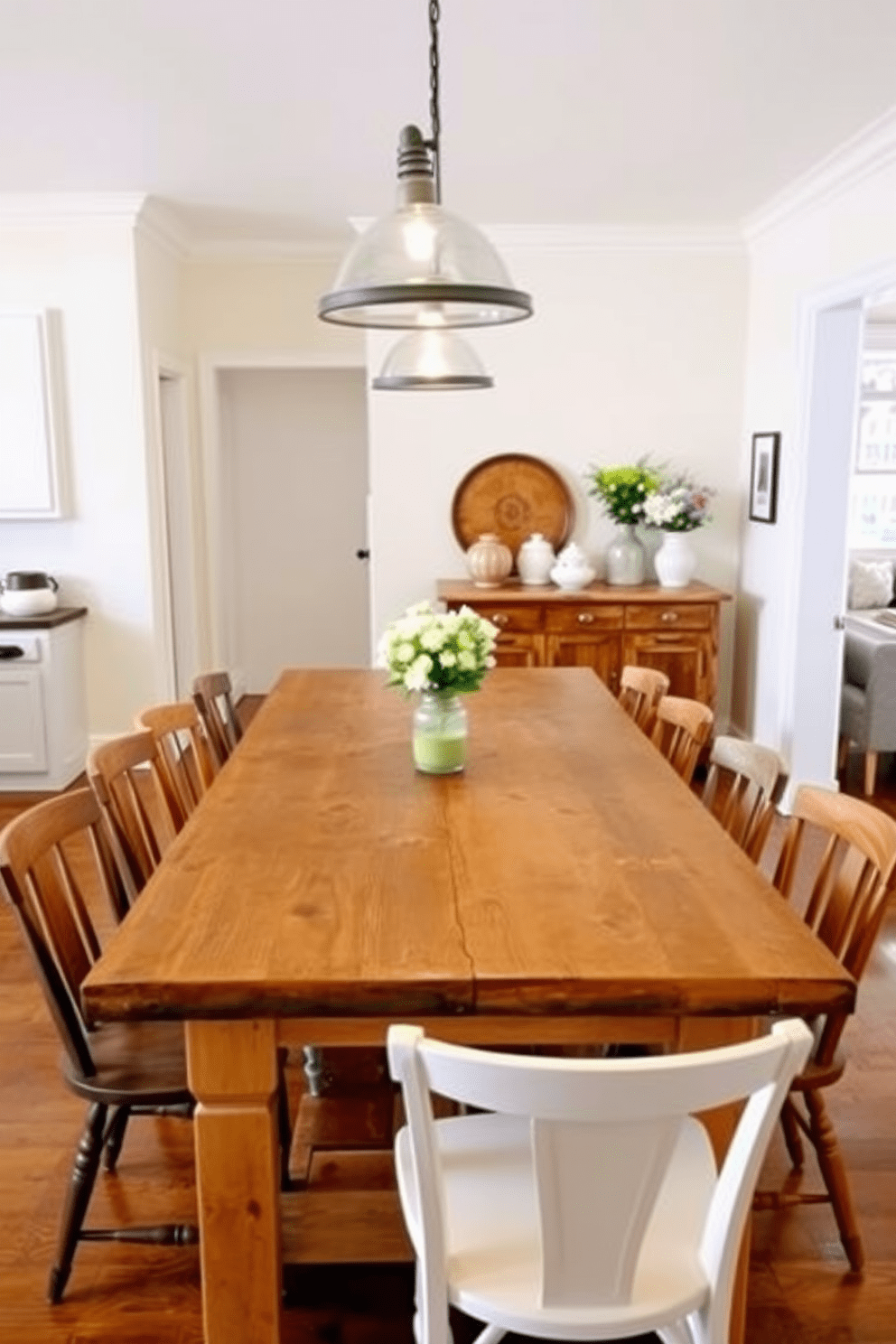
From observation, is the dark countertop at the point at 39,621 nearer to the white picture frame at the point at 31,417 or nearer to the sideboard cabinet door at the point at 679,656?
the white picture frame at the point at 31,417

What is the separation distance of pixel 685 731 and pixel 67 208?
383cm

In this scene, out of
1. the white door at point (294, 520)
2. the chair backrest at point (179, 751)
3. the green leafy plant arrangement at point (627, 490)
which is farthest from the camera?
the white door at point (294, 520)

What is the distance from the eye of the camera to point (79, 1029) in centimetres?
183

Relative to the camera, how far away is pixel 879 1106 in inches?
101

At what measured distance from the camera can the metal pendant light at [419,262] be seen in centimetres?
186

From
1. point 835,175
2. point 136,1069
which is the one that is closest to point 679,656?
point 835,175

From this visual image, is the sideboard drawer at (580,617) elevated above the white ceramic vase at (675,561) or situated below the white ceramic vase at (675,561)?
below

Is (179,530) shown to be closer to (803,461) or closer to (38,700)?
(38,700)

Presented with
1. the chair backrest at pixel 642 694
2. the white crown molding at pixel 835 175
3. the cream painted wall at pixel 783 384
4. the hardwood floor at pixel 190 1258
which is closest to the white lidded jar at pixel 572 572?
the cream painted wall at pixel 783 384

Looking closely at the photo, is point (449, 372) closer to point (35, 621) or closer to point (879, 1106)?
point (879, 1106)

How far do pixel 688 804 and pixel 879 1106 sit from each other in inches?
41.1

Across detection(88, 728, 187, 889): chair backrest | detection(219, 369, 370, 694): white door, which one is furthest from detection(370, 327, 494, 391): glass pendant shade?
detection(219, 369, 370, 694): white door

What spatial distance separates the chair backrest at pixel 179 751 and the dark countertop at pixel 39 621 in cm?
202

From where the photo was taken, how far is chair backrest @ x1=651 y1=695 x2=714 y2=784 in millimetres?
2740
